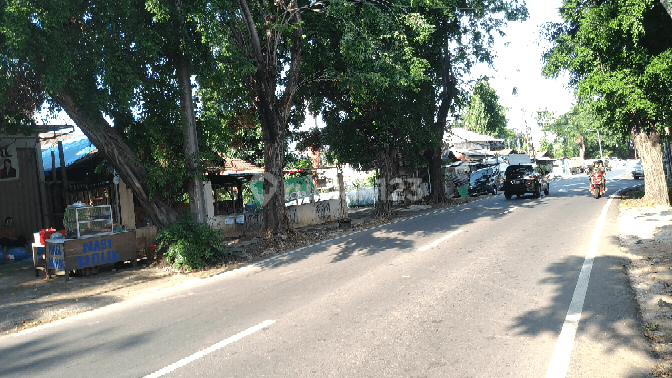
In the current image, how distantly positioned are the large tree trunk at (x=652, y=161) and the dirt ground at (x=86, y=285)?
1295 centimetres

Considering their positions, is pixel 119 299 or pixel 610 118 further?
pixel 610 118

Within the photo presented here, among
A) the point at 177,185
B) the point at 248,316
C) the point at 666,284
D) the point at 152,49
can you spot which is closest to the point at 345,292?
the point at 248,316

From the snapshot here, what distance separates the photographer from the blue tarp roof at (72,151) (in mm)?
A: 18500

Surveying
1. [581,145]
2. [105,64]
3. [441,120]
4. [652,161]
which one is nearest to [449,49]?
[441,120]

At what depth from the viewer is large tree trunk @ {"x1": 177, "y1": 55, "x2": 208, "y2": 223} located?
12.5 m

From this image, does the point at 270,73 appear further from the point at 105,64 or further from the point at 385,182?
the point at 385,182

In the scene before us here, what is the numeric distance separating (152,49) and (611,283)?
34.7 feet

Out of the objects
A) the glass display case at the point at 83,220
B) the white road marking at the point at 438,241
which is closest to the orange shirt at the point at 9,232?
the glass display case at the point at 83,220

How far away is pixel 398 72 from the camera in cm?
1659

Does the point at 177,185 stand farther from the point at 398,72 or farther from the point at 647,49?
the point at 647,49

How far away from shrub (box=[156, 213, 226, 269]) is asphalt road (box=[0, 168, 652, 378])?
154cm

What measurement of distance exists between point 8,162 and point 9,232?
8.83 ft

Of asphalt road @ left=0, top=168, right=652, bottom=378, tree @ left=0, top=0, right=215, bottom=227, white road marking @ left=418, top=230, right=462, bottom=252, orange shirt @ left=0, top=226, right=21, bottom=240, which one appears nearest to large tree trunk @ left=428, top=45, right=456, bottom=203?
white road marking @ left=418, top=230, right=462, bottom=252

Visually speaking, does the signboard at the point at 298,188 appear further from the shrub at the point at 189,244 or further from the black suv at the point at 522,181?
the black suv at the point at 522,181
